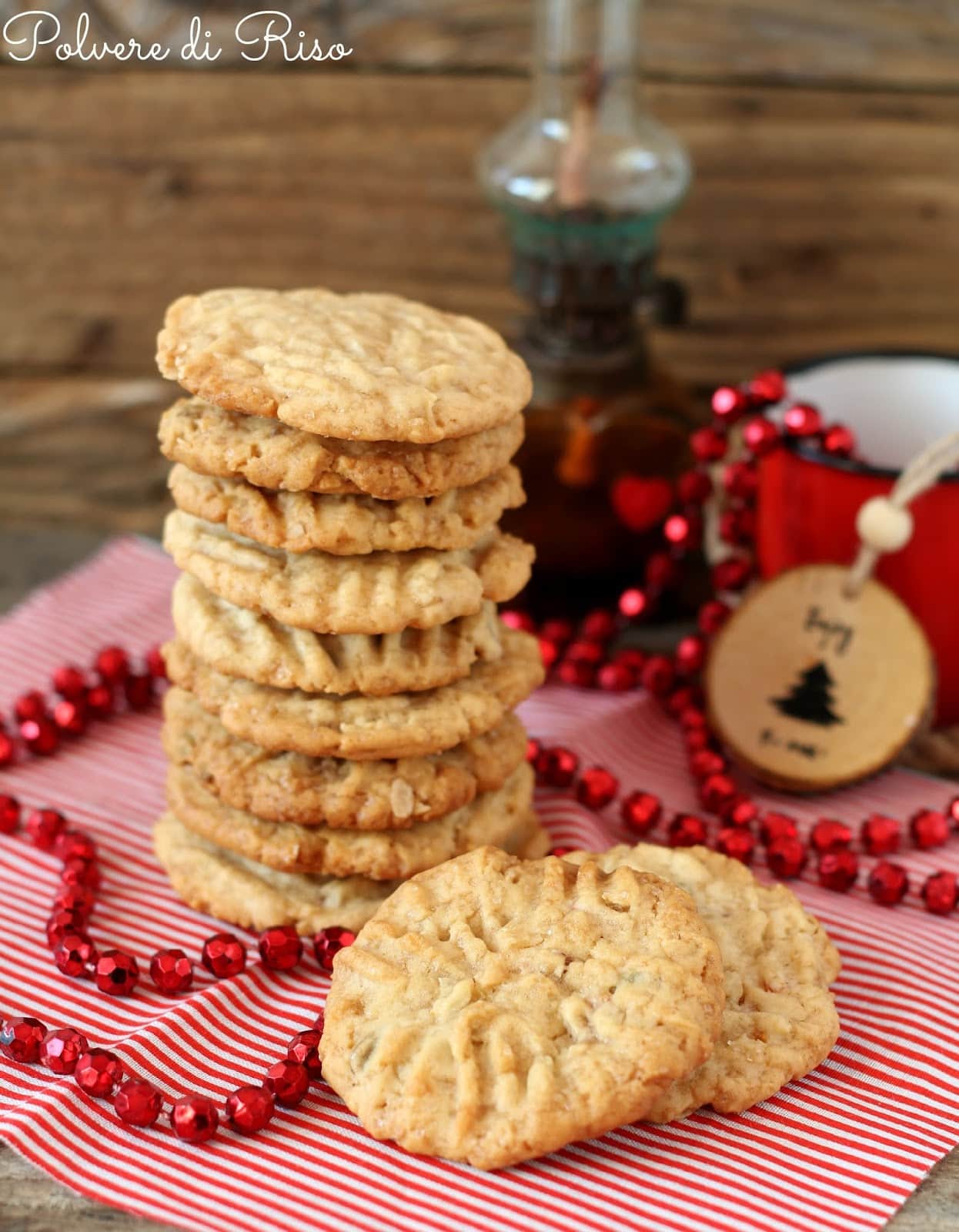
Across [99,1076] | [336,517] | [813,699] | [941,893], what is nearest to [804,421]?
[813,699]

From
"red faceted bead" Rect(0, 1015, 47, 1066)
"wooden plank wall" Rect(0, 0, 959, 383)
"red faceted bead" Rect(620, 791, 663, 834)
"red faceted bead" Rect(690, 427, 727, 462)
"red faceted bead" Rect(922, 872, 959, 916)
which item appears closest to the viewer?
Answer: "red faceted bead" Rect(0, 1015, 47, 1066)

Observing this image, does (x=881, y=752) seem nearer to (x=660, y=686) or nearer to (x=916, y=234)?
(x=660, y=686)

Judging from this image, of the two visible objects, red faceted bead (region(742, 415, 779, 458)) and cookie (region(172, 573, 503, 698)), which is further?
red faceted bead (region(742, 415, 779, 458))

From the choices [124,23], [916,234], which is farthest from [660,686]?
[124,23]

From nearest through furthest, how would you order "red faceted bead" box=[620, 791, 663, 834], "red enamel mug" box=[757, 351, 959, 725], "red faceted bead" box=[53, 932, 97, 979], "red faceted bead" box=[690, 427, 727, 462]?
"red faceted bead" box=[53, 932, 97, 979], "red faceted bead" box=[620, 791, 663, 834], "red enamel mug" box=[757, 351, 959, 725], "red faceted bead" box=[690, 427, 727, 462]

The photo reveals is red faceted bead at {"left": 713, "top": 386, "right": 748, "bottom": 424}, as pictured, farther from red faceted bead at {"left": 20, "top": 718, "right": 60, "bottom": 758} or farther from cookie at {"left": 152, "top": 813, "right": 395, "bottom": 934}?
red faceted bead at {"left": 20, "top": 718, "right": 60, "bottom": 758}

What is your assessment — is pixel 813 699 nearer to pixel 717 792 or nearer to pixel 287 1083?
pixel 717 792

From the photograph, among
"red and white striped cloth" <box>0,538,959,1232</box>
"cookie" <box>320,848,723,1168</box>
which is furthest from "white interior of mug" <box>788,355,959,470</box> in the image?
"cookie" <box>320,848,723,1168</box>
